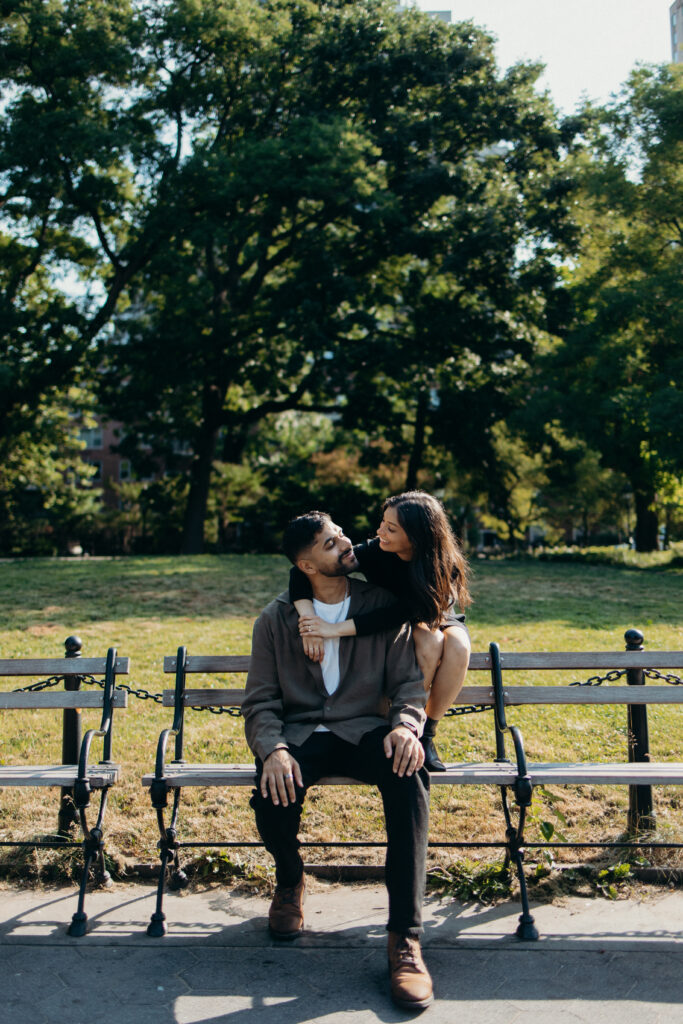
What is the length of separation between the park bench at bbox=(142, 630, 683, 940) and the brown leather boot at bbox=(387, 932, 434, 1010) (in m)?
0.65

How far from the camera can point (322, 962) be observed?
11.3 ft

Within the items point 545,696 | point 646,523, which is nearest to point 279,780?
point 545,696

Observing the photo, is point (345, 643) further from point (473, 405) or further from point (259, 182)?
point (473, 405)

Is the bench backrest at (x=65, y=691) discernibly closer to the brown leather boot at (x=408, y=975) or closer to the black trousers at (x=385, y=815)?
the black trousers at (x=385, y=815)

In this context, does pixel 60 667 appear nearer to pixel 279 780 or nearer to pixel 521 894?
pixel 279 780

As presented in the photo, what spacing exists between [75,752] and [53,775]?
0.66 m

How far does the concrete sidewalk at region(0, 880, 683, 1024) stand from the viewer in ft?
10.1

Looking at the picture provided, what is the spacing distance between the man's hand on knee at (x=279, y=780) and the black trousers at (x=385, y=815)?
5cm

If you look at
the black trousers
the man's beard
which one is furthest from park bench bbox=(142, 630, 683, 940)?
the man's beard

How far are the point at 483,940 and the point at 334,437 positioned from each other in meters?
31.9

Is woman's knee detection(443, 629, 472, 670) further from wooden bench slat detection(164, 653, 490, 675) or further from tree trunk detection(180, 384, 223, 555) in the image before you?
tree trunk detection(180, 384, 223, 555)

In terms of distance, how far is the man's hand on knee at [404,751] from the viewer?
11.5 ft

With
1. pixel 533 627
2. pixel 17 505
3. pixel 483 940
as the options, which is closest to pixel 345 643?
pixel 483 940

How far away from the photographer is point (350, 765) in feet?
12.5
